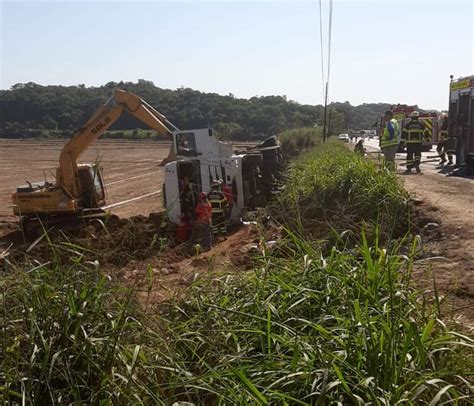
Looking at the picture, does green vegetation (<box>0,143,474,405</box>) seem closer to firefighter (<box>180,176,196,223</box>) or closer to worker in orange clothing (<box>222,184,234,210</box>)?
firefighter (<box>180,176,196,223</box>)

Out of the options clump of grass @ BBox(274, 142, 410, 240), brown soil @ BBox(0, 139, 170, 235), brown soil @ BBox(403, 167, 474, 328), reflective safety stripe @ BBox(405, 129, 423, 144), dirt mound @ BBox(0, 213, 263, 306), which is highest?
reflective safety stripe @ BBox(405, 129, 423, 144)

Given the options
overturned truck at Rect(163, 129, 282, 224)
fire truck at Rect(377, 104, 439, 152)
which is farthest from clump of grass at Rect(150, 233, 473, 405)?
fire truck at Rect(377, 104, 439, 152)

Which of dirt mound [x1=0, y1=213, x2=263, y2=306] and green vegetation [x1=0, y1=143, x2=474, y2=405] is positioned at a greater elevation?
green vegetation [x1=0, y1=143, x2=474, y2=405]

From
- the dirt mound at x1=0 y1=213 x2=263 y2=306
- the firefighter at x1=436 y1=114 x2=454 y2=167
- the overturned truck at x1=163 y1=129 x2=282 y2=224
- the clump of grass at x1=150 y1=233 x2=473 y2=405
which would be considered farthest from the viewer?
the firefighter at x1=436 y1=114 x2=454 y2=167

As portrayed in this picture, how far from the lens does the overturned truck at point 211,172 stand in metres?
11.6

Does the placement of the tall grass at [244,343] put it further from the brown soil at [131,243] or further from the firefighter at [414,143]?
the firefighter at [414,143]

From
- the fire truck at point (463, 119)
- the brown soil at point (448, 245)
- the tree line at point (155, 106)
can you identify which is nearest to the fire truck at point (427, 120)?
the fire truck at point (463, 119)

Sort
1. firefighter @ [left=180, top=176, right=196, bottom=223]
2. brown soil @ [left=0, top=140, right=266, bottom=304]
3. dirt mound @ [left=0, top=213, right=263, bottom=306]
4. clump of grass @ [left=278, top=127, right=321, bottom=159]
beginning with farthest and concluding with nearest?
clump of grass @ [left=278, top=127, right=321, bottom=159] < firefighter @ [left=180, top=176, right=196, bottom=223] < dirt mound @ [left=0, top=213, right=263, bottom=306] < brown soil @ [left=0, top=140, right=266, bottom=304]

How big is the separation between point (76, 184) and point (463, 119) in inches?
435

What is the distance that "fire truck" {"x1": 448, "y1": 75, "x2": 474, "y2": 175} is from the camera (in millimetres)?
15195

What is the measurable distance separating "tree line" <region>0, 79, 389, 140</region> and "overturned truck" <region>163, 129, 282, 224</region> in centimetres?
4204

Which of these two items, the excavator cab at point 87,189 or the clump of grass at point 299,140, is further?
the clump of grass at point 299,140

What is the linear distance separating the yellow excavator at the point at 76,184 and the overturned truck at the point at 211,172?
62 centimetres

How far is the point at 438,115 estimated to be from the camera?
100 ft
